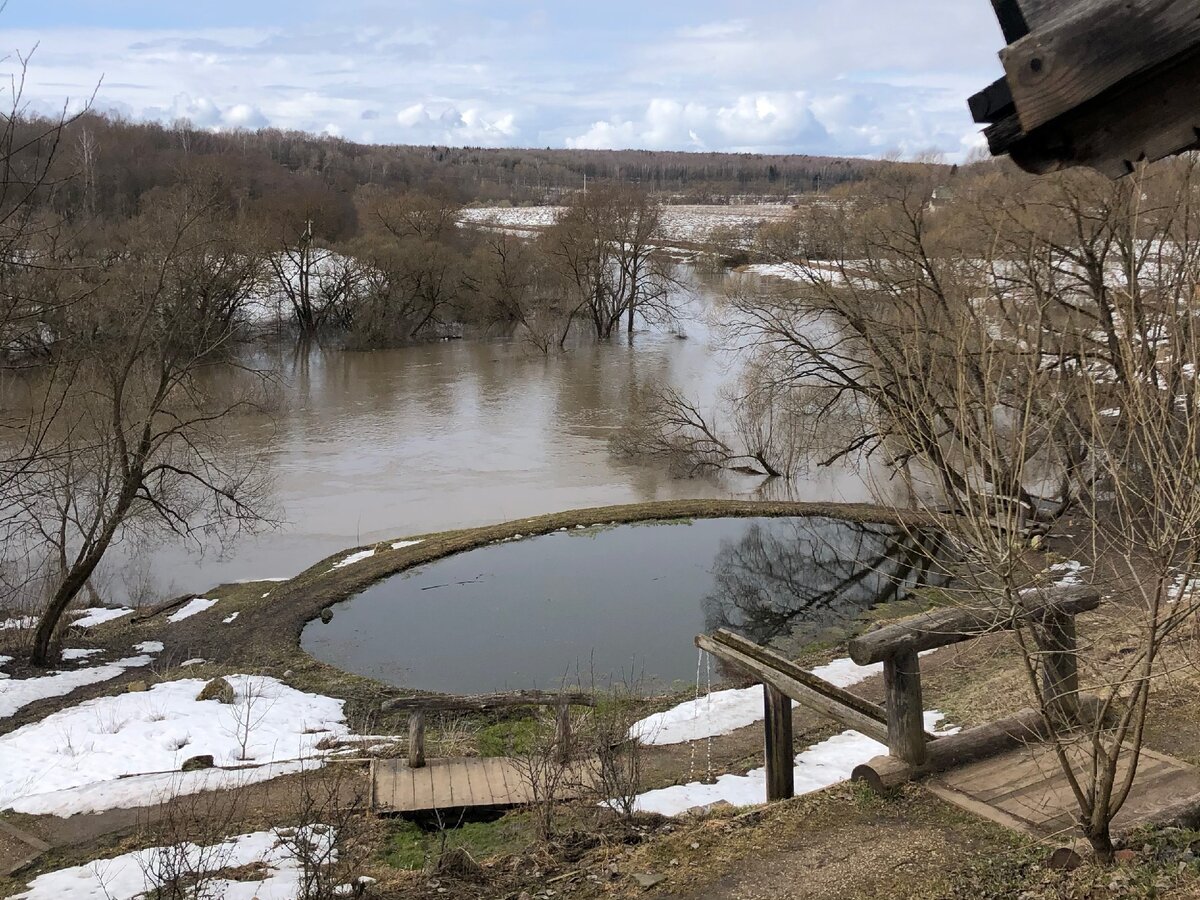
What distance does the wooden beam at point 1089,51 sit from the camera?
6.33 feet

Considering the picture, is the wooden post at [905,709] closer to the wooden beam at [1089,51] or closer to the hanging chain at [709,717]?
the hanging chain at [709,717]

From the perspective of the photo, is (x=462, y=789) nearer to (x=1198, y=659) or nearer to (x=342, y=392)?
(x=1198, y=659)

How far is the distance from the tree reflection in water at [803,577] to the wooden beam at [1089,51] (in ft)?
43.9

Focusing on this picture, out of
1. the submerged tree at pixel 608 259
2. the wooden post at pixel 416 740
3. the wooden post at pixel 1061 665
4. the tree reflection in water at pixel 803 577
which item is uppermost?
the submerged tree at pixel 608 259

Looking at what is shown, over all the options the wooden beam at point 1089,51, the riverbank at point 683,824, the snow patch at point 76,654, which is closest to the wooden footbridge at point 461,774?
the riverbank at point 683,824

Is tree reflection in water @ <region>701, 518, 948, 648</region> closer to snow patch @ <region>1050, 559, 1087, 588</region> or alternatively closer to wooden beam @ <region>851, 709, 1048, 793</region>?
snow patch @ <region>1050, 559, 1087, 588</region>

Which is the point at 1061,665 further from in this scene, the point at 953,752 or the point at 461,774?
the point at 461,774

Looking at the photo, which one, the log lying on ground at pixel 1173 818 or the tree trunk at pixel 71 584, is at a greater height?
the log lying on ground at pixel 1173 818

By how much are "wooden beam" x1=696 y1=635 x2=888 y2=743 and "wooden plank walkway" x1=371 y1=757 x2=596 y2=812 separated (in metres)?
1.67

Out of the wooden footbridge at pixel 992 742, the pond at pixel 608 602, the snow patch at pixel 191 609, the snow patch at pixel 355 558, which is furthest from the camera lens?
the snow patch at pixel 355 558

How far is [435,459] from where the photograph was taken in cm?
2809

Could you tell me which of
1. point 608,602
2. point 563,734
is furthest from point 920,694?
point 608,602

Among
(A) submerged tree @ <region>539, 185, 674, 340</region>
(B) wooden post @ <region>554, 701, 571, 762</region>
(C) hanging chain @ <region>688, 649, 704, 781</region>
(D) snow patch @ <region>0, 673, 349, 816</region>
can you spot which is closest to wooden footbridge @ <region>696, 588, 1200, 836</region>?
(B) wooden post @ <region>554, 701, 571, 762</region>

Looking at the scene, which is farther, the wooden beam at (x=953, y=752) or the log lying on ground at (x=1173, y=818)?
the wooden beam at (x=953, y=752)
